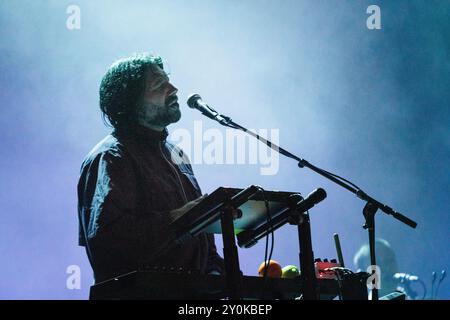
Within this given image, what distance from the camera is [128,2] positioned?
15.8 feet

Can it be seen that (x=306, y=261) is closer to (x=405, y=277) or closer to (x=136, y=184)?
(x=136, y=184)

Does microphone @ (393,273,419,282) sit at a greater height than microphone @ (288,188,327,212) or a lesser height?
lesser

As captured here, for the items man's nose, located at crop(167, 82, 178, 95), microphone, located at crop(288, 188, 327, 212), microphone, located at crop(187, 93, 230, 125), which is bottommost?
microphone, located at crop(288, 188, 327, 212)

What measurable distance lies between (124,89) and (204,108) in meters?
0.53

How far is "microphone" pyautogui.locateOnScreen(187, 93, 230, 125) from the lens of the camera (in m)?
2.81

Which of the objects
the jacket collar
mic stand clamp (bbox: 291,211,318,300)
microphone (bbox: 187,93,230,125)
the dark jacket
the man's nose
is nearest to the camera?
mic stand clamp (bbox: 291,211,318,300)

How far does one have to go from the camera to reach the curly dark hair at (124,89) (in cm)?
307

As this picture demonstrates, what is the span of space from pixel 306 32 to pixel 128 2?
66.0 inches

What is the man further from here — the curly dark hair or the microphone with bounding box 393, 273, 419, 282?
the microphone with bounding box 393, 273, 419, 282

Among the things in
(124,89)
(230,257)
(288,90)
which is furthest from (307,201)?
(288,90)

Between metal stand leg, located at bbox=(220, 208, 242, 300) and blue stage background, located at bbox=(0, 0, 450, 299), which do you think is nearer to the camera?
metal stand leg, located at bbox=(220, 208, 242, 300)

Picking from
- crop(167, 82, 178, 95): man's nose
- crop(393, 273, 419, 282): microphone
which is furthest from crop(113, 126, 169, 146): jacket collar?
crop(393, 273, 419, 282): microphone
